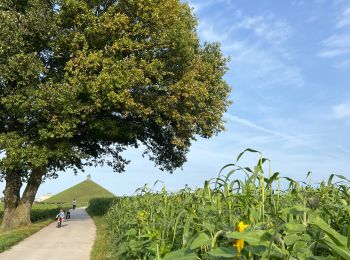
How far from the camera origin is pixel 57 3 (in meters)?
22.3

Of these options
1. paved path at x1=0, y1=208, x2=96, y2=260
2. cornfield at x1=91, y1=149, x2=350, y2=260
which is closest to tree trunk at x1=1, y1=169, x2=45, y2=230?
paved path at x1=0, y1=208, x2=96, y2=260

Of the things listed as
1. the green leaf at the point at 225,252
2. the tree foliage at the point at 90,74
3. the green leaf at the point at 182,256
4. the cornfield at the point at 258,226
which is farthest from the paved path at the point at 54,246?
the green leaf at the point at 225,252

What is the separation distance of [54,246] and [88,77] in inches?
334

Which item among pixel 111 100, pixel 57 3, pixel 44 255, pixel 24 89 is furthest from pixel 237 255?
pixel 57 3

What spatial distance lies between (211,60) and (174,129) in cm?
473

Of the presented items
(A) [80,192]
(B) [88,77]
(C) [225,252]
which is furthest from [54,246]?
(A) [80,192]

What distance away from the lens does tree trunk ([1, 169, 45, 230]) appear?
23.9m

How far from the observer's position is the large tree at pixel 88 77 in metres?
20.5

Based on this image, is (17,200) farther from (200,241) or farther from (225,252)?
(225,252)

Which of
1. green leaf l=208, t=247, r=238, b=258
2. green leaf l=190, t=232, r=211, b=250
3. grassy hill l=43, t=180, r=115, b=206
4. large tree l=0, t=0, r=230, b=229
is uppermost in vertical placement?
grassy hill l=43, t=180, r=115, b=206

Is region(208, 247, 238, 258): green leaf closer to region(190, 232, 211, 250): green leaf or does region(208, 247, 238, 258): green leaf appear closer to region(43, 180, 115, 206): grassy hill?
region(190, 232, 211, 250): green leaf

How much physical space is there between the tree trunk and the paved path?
3.82m

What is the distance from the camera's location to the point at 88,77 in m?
20.8

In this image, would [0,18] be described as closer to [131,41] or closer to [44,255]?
[131,41]
